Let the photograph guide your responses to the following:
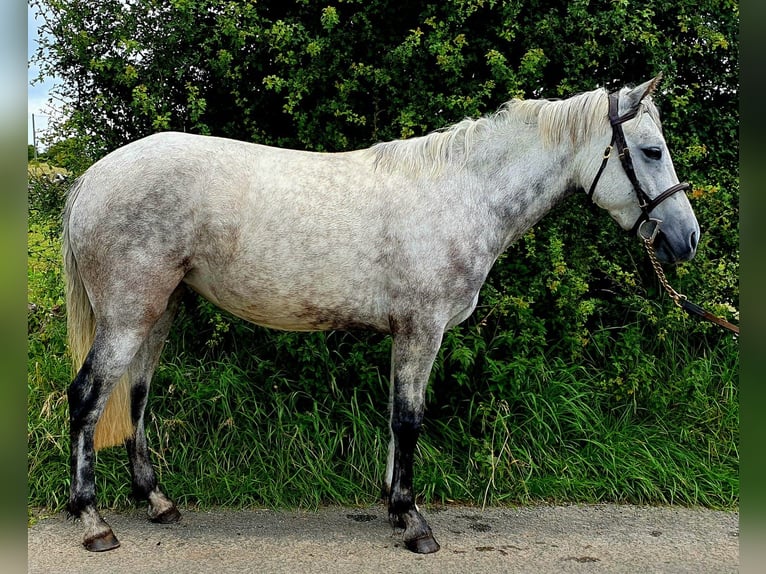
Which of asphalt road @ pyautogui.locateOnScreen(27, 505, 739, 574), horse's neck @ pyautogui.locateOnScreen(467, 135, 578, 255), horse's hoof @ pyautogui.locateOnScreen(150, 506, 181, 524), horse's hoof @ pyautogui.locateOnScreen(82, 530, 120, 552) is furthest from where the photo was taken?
horse's hoof @ pyautogui.locateOnScreen(150, 506, 181, 524)

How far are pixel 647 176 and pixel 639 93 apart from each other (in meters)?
0.41

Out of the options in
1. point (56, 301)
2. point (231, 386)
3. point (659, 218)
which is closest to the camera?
point (659, 218)

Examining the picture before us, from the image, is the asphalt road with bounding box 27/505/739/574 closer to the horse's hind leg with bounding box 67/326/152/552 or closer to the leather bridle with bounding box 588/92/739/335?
the horse's hind leg with bounding box 67/326/152/552

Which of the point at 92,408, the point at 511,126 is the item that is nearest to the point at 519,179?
the point at 511,126

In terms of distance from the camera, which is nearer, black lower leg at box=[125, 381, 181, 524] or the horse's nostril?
the horse's nostril

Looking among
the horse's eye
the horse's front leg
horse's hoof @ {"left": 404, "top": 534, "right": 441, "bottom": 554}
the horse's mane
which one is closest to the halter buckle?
the horse's eye

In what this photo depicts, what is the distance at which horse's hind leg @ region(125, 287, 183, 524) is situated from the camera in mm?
3383

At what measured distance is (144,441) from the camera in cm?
347

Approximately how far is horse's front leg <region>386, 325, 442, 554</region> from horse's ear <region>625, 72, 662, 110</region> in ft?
4.88

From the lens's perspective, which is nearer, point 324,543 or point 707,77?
point 324,543

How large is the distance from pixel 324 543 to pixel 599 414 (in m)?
2.12
